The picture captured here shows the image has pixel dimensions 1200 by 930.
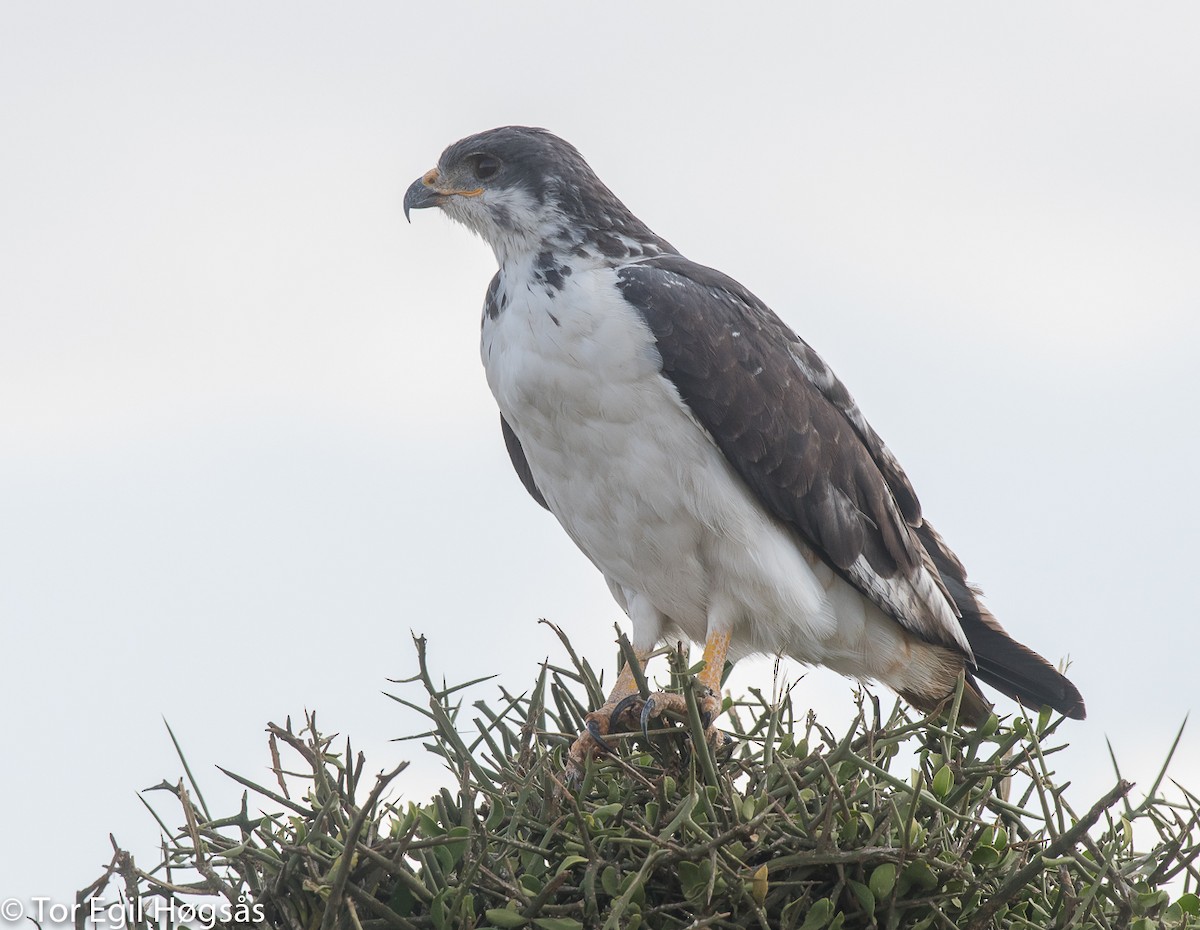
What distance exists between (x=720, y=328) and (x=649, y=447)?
553 mm

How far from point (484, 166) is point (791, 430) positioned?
1.65 metres

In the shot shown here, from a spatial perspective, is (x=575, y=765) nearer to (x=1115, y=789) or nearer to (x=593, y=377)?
(x=1115, y=789)

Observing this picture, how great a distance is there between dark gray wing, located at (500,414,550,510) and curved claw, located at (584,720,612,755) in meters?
2.27

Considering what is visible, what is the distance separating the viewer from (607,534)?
5.16m

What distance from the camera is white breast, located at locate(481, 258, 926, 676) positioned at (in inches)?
192

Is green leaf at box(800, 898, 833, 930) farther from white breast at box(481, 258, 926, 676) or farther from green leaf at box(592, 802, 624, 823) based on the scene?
white breast at box(481, 258, 926, 676)

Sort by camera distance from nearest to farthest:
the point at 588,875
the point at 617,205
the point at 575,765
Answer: the point at 588,875 → the point at 575,765 → the point at 617,205

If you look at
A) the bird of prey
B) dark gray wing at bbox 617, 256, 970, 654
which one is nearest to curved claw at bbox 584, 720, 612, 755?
the bird of prey

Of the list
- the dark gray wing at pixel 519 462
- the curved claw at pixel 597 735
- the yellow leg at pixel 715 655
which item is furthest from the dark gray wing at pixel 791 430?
the curved claw at pixel 597 735

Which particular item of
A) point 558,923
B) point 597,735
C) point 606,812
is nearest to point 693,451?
point 597,735

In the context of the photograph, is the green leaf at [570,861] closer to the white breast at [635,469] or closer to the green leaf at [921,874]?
the green leaf at [921,874]

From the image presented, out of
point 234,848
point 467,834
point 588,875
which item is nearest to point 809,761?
point 588,875

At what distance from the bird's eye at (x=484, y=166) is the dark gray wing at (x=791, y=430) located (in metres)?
0.81

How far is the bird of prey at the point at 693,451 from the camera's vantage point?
16.1 ft
